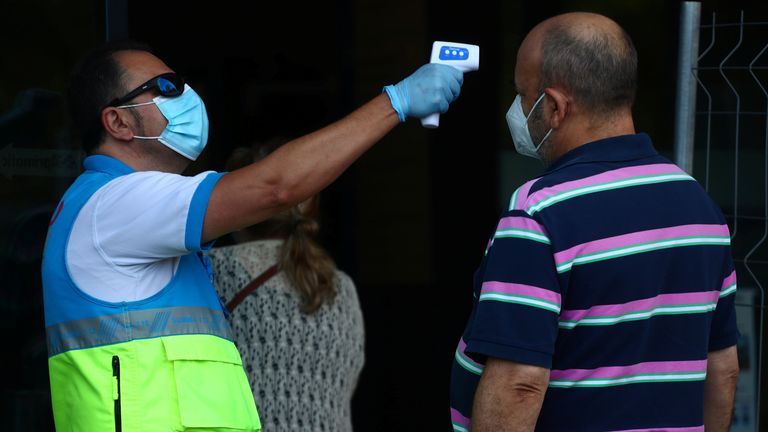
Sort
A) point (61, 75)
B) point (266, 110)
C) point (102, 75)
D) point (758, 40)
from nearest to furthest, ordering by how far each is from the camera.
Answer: point (102, 75) < point (61, 75) < point (758, 40) < point (266, 110)

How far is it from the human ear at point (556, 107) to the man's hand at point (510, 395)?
0.47 metres

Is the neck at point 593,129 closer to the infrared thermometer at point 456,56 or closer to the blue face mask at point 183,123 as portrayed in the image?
the infrared thermometer at point 456,56

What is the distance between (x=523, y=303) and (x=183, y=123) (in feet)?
3.07

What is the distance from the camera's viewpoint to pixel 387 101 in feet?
6.59

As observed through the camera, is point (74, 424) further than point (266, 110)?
No

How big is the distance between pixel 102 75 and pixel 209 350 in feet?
2.15

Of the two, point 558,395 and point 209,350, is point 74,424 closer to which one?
point 209,350

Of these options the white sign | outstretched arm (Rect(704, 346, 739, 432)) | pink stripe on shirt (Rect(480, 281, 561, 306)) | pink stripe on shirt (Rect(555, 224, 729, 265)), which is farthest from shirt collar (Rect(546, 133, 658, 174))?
the white sign

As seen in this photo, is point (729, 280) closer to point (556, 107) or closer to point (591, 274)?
point (591, 274)

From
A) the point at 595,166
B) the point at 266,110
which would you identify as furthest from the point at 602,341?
the point at 266,110

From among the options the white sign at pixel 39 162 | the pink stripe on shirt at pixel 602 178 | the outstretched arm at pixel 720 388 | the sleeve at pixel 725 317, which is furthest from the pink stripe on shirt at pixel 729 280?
the white sign at pixel 39 162

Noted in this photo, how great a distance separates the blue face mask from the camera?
2.20 m

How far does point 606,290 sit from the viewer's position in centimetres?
175

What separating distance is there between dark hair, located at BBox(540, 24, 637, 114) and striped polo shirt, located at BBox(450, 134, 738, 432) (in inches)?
3.3
